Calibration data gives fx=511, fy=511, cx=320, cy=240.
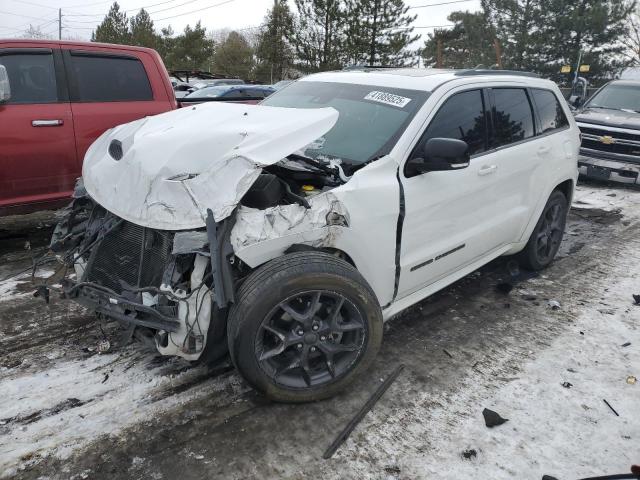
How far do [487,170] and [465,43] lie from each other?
123ft

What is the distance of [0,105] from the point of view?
4.54 metres

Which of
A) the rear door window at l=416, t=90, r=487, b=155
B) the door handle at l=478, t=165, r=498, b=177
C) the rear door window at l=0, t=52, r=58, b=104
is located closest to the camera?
the rear door window at l=416, t=90, r=487, b=155

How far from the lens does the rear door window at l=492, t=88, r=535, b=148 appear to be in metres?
3.98

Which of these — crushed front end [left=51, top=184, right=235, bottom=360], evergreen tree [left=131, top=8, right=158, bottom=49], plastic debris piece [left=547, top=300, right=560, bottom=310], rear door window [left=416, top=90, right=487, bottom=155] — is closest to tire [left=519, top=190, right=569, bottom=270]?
plastic debris piece [left=547, top=300, right=560, bottom=310]

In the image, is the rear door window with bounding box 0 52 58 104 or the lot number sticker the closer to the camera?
the lot number sticker

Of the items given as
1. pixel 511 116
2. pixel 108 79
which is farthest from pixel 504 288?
pixel 108 79

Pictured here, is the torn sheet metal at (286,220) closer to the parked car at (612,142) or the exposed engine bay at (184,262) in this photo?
the exposed engine bay at (184,262)

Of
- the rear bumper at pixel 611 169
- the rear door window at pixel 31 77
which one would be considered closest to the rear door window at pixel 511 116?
the rear door window at pixel 31 77

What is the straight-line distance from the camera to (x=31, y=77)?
15.7 ft

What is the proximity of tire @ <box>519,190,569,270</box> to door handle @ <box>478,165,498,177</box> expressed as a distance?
1201mm

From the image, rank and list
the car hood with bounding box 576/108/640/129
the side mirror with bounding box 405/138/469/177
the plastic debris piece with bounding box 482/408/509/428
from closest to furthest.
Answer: the plastic debris piece with bounding box 482/408/509/428
the side mirror with bounding box 405/138/469/177
the car hood with bounding box 576/108/640/129

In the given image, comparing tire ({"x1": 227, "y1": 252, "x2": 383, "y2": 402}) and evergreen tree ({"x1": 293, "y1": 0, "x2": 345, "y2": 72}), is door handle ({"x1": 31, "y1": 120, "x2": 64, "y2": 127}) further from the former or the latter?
evergreen tree ({"x1": 293, "y1": 0, "x2": 345, "y2": 72})

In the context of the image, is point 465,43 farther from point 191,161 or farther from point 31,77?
point 191,161

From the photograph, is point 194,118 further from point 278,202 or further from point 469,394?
point 469,394
